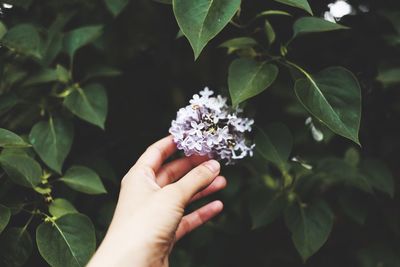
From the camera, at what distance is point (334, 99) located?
1312mm

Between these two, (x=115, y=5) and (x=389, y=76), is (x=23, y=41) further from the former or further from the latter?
(x=389, y=76)

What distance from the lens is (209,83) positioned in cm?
200

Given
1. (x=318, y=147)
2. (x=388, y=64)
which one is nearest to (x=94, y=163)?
(x=318, y=147)

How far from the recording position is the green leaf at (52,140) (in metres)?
1.46

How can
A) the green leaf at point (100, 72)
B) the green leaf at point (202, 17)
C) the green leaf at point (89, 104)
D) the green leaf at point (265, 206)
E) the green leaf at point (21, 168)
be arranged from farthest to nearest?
the green leaf at point (100, 72), the green leaf at point (265, 206), the green leaf at point (89, 104), the green leaf at point (21, 168), the green leaf at point (202, 17)

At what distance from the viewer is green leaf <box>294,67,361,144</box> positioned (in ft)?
4.04

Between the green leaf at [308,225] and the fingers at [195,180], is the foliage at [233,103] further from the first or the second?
the fingers at [195,180]

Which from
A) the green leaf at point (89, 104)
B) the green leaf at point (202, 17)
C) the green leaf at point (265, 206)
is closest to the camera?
the green leaf at point (202, 17)

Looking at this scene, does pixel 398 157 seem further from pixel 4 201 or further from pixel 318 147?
pixel 4 201

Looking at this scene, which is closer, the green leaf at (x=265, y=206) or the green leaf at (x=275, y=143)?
the green leaf at (x=275, y=143)

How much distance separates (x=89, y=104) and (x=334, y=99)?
31.7 inches

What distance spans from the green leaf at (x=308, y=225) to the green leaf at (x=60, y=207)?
73 cm

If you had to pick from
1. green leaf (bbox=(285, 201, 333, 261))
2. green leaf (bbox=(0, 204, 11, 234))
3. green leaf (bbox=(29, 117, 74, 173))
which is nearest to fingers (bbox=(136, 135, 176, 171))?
green leaf (bbox=(29, 117, 74, 173))

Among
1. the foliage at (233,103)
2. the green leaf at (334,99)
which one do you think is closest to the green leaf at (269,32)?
the foliage at (233,103)
